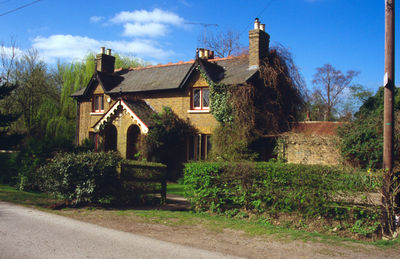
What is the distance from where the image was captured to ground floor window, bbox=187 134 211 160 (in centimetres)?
2130

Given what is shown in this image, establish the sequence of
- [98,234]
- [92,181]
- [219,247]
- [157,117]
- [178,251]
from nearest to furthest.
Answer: [178,251] < [219,247] < [98,234] < [92,181] < [157,117]

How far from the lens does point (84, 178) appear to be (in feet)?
36.3

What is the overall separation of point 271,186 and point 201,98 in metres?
13.1

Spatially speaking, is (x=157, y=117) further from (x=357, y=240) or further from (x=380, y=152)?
(x=357, y=240)

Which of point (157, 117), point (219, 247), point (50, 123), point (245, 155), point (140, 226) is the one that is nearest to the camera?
point (219, 247)

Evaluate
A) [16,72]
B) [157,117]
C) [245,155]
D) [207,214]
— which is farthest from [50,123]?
[207,214]

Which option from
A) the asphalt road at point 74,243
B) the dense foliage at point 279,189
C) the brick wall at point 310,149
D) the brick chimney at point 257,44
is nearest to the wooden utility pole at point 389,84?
the dense foliage at point 279,189

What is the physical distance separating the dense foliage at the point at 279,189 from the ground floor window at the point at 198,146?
412 inches

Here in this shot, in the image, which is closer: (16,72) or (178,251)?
(178,251)

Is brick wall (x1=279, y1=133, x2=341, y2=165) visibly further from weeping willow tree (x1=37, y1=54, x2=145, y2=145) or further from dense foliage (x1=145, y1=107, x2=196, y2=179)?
weeping willow tree (x1=37, y1=54, x2=145, y2=145)

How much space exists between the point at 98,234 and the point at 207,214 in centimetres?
347

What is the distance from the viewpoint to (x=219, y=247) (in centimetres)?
708

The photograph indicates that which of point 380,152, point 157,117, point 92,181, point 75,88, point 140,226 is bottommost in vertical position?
point 140,226

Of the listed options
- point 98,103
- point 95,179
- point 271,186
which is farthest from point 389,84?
point 98,103
